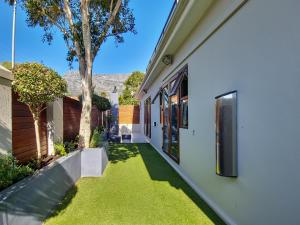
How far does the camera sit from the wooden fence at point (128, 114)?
73.0ft

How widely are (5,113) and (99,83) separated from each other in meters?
28.6

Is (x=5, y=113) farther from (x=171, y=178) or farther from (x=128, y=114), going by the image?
(x=128, y=114)

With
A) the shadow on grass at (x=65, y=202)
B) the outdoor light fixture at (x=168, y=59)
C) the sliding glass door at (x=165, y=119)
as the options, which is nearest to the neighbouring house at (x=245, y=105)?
the outdoor light fixture at (x=168, y=59)

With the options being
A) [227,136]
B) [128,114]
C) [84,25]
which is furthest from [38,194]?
[128,114]

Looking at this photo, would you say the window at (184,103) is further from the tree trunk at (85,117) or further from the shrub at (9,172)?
the shrub at (9,172)

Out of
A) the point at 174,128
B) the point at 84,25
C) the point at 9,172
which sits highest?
the point at 84,25

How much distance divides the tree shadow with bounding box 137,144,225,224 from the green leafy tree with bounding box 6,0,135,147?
2.28 meters

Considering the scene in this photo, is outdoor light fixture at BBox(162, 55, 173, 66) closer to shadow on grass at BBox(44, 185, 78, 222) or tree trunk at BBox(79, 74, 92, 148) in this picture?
tree trunk at BBox(79, 74, 92, 148)

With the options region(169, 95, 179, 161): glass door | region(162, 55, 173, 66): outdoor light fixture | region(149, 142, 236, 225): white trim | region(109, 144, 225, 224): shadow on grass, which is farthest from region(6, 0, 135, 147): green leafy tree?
region(149, 142, 236, 225): white trim

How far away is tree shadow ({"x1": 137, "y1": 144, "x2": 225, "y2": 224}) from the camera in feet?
13.6

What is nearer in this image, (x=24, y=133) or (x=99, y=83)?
(x=24, y=133)

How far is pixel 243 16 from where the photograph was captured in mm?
3270

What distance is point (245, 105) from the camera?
125 inches

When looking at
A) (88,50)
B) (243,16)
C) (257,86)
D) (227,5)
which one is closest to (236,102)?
(257,86)
